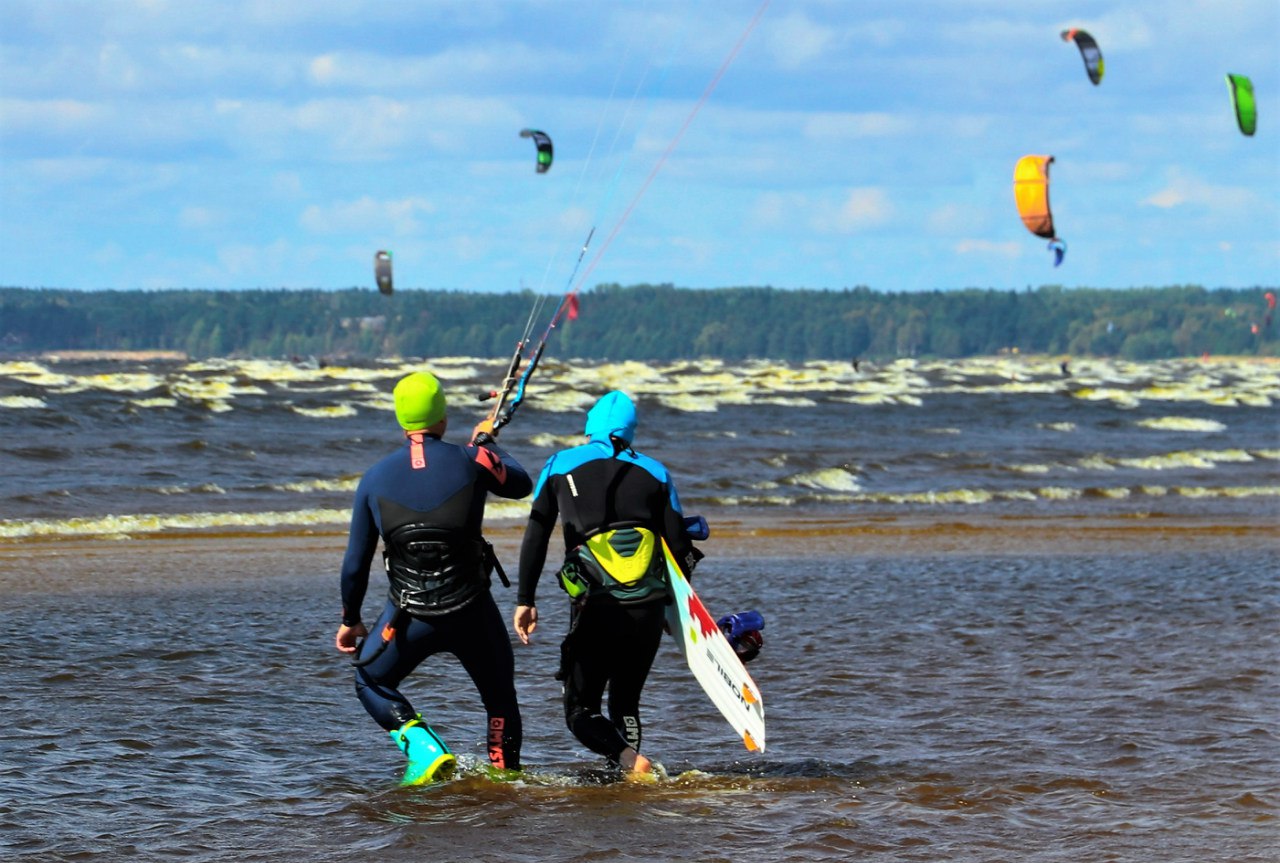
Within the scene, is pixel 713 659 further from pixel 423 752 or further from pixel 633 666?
pixel 423 752

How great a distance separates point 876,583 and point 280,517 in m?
9.65

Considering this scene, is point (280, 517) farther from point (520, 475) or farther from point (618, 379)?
point (618, 379)

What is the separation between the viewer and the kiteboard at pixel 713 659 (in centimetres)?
711

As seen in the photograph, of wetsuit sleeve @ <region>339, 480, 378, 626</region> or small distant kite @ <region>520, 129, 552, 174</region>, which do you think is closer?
wetsuit sleeve @ <region>339, 480, 378, 626</region>

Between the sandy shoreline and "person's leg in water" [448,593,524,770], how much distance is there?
7788 millimetres

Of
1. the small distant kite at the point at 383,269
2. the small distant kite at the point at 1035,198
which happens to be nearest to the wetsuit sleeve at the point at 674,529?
the small distant kite at the point at 1035,198

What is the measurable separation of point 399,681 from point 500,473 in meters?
0.97

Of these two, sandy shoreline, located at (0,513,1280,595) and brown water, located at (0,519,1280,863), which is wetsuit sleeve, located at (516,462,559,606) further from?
sandy shoreline, located at (0,513,1280,595)

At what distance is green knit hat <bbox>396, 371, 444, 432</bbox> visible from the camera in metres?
6.63

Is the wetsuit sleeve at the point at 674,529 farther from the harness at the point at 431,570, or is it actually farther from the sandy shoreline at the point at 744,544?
the sandy shoreline at the point at 744,544

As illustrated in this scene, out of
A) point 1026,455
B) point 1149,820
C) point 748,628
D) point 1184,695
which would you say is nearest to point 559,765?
point 748,628

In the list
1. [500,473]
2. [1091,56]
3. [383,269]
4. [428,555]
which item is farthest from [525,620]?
[383,269]

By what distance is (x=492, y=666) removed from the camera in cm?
686

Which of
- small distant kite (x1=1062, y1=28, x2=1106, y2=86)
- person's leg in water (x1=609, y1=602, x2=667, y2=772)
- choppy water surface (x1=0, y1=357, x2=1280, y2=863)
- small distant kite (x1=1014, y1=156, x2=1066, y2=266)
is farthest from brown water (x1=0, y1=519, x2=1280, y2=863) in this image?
small distant kite (x1=1062, y1=28, x2=1106, y2=86)
